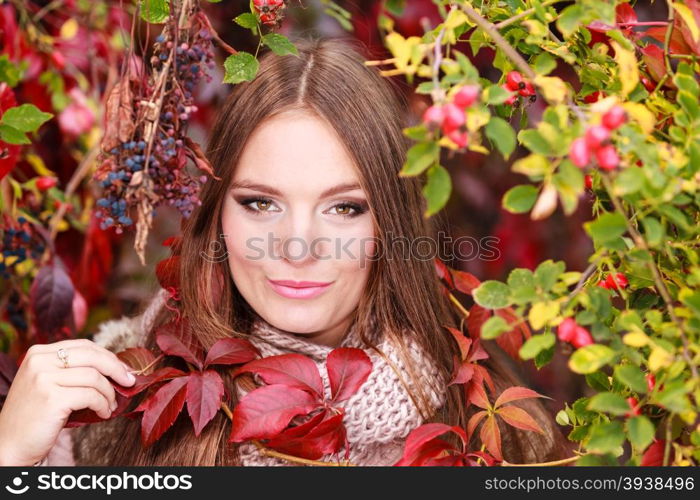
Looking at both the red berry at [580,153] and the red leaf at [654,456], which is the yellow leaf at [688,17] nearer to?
the red berry at [580,153]

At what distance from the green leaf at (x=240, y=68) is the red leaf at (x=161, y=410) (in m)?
0.41

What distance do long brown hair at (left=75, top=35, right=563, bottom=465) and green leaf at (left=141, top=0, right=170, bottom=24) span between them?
10.2 inches

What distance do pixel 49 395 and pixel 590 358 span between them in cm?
67

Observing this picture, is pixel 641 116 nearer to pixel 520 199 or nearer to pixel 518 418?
pixel 520 199

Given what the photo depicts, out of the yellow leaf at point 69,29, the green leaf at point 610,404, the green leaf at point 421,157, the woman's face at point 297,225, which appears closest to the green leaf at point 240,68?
the woman's face at point 297,225

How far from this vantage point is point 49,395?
0.99 meters

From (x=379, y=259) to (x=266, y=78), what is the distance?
0.34m

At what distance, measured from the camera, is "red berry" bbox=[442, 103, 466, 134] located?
0.66m

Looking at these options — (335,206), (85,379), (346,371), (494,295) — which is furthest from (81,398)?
(494,295)

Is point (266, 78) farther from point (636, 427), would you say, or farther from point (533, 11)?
point (636, 427)

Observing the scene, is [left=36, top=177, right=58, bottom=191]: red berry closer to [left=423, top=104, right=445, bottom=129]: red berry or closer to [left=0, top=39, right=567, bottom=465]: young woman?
[left=0, top=39, right=567, bottom=465]: young woman

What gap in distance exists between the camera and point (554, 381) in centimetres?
210

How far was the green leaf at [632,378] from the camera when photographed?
0.71 m
